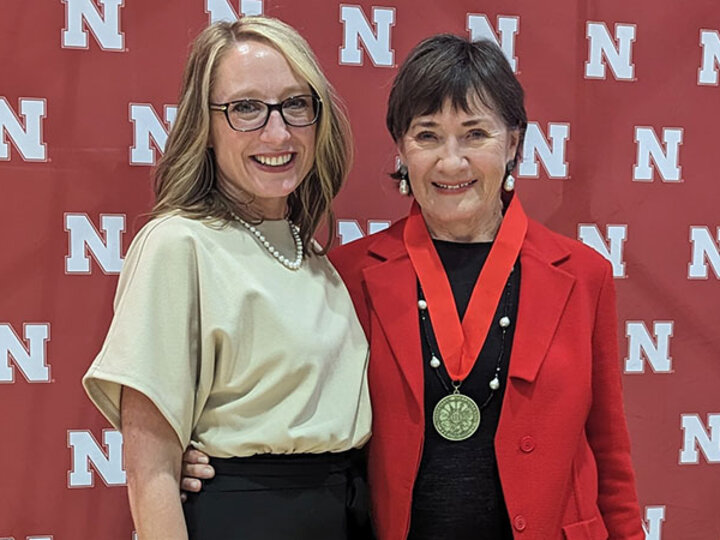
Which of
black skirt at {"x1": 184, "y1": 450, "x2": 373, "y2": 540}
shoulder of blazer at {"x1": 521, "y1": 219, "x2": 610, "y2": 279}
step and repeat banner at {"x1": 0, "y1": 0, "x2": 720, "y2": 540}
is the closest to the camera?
black skirt at {"x1": 184, "y1": 450, "x2": 373, "y2": 540}

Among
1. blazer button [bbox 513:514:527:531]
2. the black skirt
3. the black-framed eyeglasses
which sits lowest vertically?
blazer button [bbox 513:514:527:531]

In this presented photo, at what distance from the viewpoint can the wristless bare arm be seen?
4.06ft

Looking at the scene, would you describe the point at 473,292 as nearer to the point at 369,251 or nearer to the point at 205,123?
the point at 369,251

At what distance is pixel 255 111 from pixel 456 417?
0.71 m

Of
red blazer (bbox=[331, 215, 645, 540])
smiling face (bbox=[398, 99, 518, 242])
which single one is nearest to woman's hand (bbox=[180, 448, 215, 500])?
red blazer (bbox=[331, 215, 645, 540])

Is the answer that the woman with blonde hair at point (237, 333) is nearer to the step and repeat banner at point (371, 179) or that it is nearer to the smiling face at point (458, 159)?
the smiling face at point (458, 159)

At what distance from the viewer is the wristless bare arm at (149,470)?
1.24 meters

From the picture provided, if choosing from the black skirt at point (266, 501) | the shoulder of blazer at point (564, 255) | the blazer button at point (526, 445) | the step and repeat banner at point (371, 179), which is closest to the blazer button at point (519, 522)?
the blazer button at point (526, 445)

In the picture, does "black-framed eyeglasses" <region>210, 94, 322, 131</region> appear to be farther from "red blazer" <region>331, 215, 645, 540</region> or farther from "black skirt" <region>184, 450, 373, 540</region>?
"black skirt" <region>184, 450, 373, 540</region>

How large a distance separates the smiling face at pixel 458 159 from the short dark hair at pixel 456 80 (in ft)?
0.06

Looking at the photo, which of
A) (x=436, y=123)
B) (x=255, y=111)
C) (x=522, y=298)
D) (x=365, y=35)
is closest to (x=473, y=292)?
(x=522, y=298)

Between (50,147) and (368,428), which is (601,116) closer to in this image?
(368,428)

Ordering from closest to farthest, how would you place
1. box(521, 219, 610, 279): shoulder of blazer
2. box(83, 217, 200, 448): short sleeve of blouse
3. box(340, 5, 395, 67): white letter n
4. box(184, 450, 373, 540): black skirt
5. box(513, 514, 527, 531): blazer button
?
box(83, 217, 200, 448): short sleeve of blouse
box(184, 450, 373, 540): black skirt
box(513, 514, 527, 531): blazer button
box(521, 219, 610, 279): shoulder of blazer
box(340, 5, 395, 67): white letter n

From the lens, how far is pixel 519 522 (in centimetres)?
148
